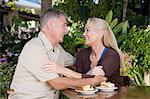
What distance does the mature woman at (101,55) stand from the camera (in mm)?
2996

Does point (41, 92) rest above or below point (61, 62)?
below

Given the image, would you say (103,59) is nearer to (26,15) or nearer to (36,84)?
(36,84)

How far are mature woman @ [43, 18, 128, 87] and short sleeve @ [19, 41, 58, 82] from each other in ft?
0.79

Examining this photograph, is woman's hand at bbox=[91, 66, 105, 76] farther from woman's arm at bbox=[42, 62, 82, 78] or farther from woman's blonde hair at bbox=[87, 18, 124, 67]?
woman's blonde hair at bbox=[87, 18, 124, 67]

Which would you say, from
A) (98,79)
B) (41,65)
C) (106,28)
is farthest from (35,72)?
(106,28)

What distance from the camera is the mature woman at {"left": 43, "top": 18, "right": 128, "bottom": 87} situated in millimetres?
2996

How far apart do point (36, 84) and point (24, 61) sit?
0.72 feet

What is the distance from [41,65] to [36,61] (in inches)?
1.9

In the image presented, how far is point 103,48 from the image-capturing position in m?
3.12

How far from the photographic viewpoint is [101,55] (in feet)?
10.2

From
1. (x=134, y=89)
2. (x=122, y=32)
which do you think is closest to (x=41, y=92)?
(x=134, y=89)

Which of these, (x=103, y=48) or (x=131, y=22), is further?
(x=131, y=22)

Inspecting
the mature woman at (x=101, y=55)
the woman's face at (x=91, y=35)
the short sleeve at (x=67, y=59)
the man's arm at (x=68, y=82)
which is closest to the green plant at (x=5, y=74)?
the short sleeve at (x=67, y=59)

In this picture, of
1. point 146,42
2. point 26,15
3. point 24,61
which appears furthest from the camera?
point 26,15
